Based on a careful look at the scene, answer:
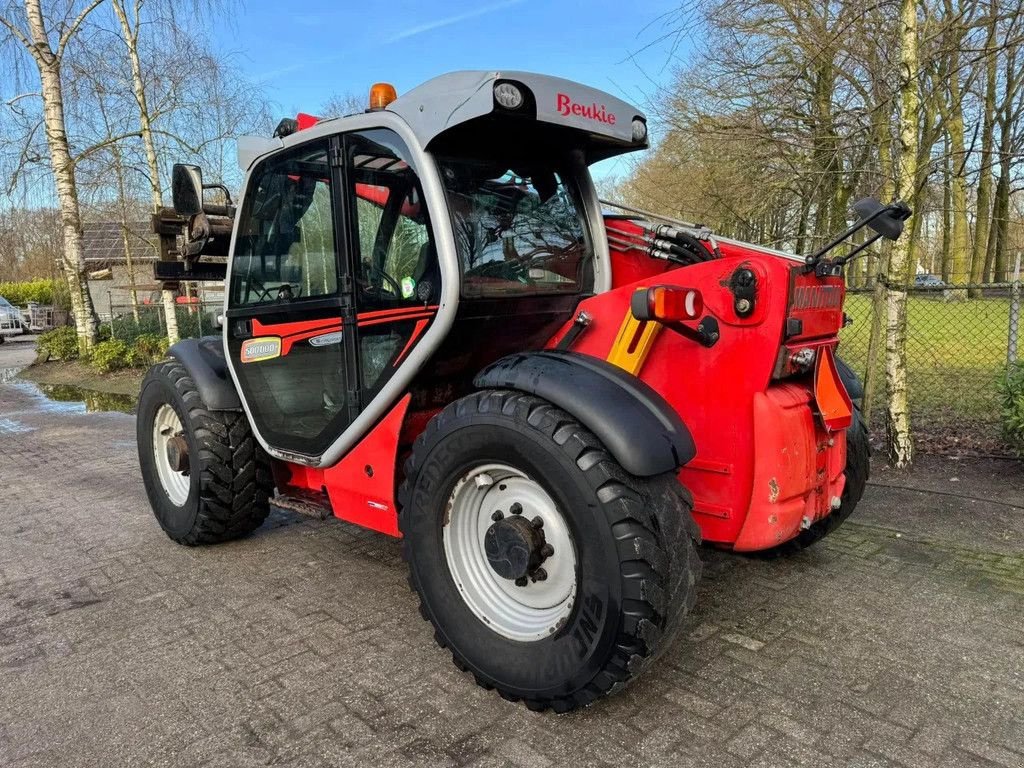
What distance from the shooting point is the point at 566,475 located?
94.5 inches

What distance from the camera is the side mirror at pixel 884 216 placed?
2.71 m

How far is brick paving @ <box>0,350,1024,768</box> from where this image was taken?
241cm

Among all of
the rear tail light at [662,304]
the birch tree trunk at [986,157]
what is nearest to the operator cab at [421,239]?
the rear tail light at [662,304]

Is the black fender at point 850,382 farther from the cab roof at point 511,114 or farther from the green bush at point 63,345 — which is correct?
the green bush at point 63,345

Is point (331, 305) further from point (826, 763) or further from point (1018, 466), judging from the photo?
point (1018, 466)

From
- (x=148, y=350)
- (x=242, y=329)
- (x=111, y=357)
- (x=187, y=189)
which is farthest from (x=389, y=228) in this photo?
(x=111, y=357)

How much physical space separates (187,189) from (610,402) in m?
2.67

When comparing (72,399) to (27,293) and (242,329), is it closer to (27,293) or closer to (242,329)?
(242,329)

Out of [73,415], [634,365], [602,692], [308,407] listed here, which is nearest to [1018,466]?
[634,365]

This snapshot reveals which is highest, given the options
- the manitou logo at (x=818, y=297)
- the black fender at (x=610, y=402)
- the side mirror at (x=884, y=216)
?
the side mirror at (x=884, y=216)

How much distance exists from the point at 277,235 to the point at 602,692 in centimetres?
263

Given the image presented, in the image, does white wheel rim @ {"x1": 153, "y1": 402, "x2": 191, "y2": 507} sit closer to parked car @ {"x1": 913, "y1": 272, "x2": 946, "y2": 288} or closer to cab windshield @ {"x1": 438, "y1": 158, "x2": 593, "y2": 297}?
cab windshield @ {"x1": 438, "y1": 158, "x2": 593, "y2": 297}

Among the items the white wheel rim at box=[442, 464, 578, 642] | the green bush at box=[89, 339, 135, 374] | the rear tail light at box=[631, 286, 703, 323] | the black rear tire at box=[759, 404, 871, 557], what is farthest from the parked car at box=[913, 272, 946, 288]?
the green bush at box=[89, 339, 135, 374]

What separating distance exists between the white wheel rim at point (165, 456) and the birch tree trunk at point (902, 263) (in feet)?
16.1
